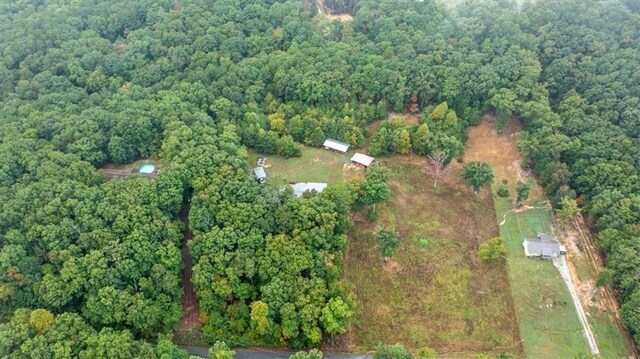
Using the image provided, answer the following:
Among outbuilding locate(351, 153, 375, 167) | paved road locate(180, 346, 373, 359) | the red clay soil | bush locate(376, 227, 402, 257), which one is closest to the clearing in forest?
bush locate(376, 227, 402, 257)

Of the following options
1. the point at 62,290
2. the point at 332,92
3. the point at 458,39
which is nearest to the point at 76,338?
the point at 62,290

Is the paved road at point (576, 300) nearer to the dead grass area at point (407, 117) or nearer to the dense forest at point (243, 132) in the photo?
the dense forest at point (243, 132)

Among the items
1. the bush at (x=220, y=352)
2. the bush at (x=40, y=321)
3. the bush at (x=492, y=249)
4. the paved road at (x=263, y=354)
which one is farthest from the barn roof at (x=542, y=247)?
the bush at (x=40, y=321)

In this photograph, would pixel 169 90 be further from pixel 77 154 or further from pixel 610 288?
pixel 610 288

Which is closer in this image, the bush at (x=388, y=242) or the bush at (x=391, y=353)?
the bush at (x=391, y=353)

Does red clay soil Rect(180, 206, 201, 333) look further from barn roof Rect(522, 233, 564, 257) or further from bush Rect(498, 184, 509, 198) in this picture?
bush Rect(498, 184, 509, 198)

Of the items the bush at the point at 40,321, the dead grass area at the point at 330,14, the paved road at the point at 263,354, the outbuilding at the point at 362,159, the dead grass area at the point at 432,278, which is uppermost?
the dead grass area at the point at 330,14
